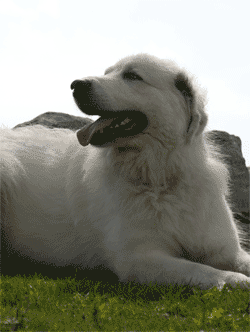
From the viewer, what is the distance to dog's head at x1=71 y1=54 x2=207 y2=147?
3461 millimetres

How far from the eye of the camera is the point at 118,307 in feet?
8.24

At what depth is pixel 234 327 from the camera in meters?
2.15

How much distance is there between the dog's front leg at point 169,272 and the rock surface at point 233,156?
442 centimetres

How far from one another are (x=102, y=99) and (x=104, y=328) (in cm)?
202

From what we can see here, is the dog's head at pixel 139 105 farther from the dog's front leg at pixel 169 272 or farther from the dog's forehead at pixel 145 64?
the dog's front leg at pixel 169 272

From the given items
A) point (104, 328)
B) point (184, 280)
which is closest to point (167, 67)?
point (184, 280)

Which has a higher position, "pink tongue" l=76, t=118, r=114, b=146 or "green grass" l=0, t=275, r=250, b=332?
"pink tongue" l=76, t=118, r=114, b=146

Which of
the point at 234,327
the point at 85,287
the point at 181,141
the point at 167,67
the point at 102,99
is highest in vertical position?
the point at 167,67

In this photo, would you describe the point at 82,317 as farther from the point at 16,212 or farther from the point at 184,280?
the point at 16,212

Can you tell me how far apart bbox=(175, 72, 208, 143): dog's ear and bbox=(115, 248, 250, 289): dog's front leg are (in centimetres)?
120

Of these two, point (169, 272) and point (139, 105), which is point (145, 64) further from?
point (169, 272)

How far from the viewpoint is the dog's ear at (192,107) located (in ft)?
11.9

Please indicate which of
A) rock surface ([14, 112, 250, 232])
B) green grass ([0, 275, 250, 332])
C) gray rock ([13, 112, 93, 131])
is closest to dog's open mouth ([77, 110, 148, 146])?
green grass ([0, 275, 250, 332])

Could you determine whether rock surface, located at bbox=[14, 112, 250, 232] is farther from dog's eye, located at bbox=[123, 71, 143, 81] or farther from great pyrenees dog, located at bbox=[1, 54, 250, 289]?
dog's eye, located at bbox=[123, 71, 143, 81]
